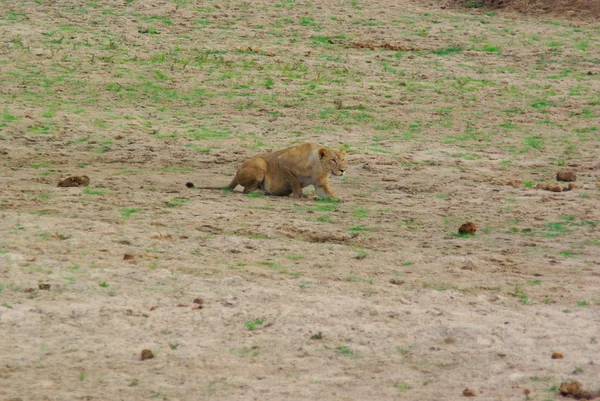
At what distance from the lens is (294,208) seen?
9.95 m

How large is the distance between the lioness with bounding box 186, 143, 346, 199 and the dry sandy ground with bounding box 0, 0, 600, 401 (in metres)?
0.23

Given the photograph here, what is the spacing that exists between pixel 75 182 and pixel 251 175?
169 centimetres

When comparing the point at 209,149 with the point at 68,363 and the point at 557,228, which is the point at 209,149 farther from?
the point at 68,363

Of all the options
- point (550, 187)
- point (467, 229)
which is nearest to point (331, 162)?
point (467, 229)

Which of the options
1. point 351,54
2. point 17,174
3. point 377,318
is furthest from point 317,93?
point 377,318

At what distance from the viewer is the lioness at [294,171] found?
34.2 feet

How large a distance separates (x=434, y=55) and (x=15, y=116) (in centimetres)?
Result: 692

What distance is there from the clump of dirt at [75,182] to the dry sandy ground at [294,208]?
0.52 ft

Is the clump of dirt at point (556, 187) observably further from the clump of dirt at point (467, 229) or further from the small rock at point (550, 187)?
the clump of dirt at point (467, 229)

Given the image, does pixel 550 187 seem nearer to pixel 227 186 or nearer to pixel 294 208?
pixel 294 208

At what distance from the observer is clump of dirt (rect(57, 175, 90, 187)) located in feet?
33.5

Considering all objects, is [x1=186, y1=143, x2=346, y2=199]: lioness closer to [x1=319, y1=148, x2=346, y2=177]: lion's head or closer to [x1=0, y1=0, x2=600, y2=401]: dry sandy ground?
[x1=319, y1=148, x2=346, y2=177]: lion's head

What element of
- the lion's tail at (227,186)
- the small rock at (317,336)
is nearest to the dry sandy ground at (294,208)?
the small rock at (317,336)

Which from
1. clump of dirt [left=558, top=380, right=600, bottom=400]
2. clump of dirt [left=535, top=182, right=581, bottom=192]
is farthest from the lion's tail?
clump of dirt [left=558, top=380, right=600, bottom=400]
